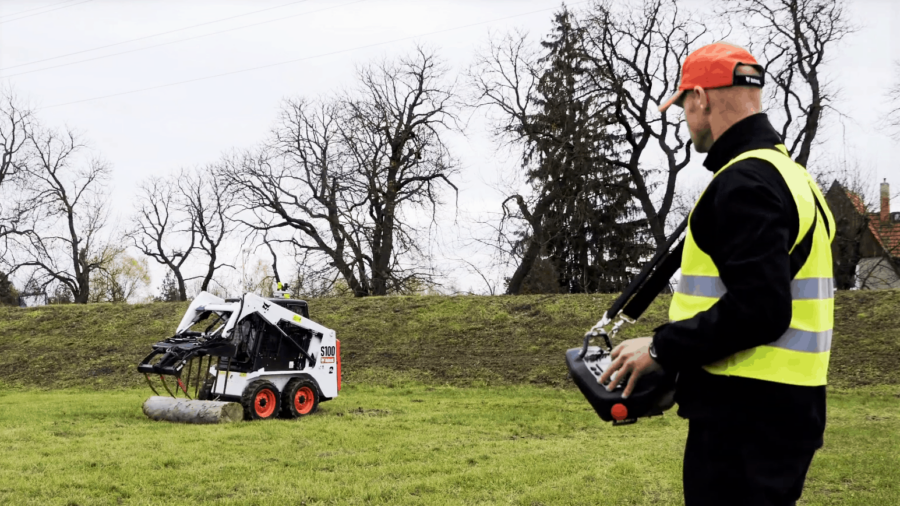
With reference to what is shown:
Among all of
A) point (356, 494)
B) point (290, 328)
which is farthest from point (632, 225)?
point (356, 494)

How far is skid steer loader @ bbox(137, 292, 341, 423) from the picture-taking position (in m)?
11.0

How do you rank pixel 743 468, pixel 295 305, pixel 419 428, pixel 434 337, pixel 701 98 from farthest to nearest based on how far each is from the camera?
pixel 434 337 < pixel 295 305 < pixel 419 428 < pixel 701 98 < pixel 743 468

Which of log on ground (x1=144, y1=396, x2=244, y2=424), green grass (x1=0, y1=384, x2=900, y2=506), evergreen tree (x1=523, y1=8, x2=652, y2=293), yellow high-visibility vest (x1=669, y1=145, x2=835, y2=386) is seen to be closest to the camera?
yellow high-visibility vest (x1=669, y1=145, x2=835, y2=386)

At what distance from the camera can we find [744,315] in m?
2.05

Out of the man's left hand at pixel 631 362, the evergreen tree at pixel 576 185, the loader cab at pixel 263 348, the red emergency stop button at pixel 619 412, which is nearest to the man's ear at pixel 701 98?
the man's left hand at pixel 631 362

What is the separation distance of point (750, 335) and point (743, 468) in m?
0.40

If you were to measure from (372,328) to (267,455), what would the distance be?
42.5 feet

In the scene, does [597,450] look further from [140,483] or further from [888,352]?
[888,352]

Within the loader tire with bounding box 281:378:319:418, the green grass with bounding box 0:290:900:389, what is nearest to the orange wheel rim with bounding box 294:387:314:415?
the loader tire with bounding box 281:378:319:418

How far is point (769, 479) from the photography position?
2164 mm

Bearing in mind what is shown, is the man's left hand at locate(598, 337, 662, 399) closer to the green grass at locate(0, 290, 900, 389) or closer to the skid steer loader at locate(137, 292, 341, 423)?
the skid steer loader at locate(137, 292, 341, 423)

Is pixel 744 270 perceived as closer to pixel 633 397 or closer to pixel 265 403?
pixel 633 397

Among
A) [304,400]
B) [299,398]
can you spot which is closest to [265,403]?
[299,398]

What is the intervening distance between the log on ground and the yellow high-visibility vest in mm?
9621
